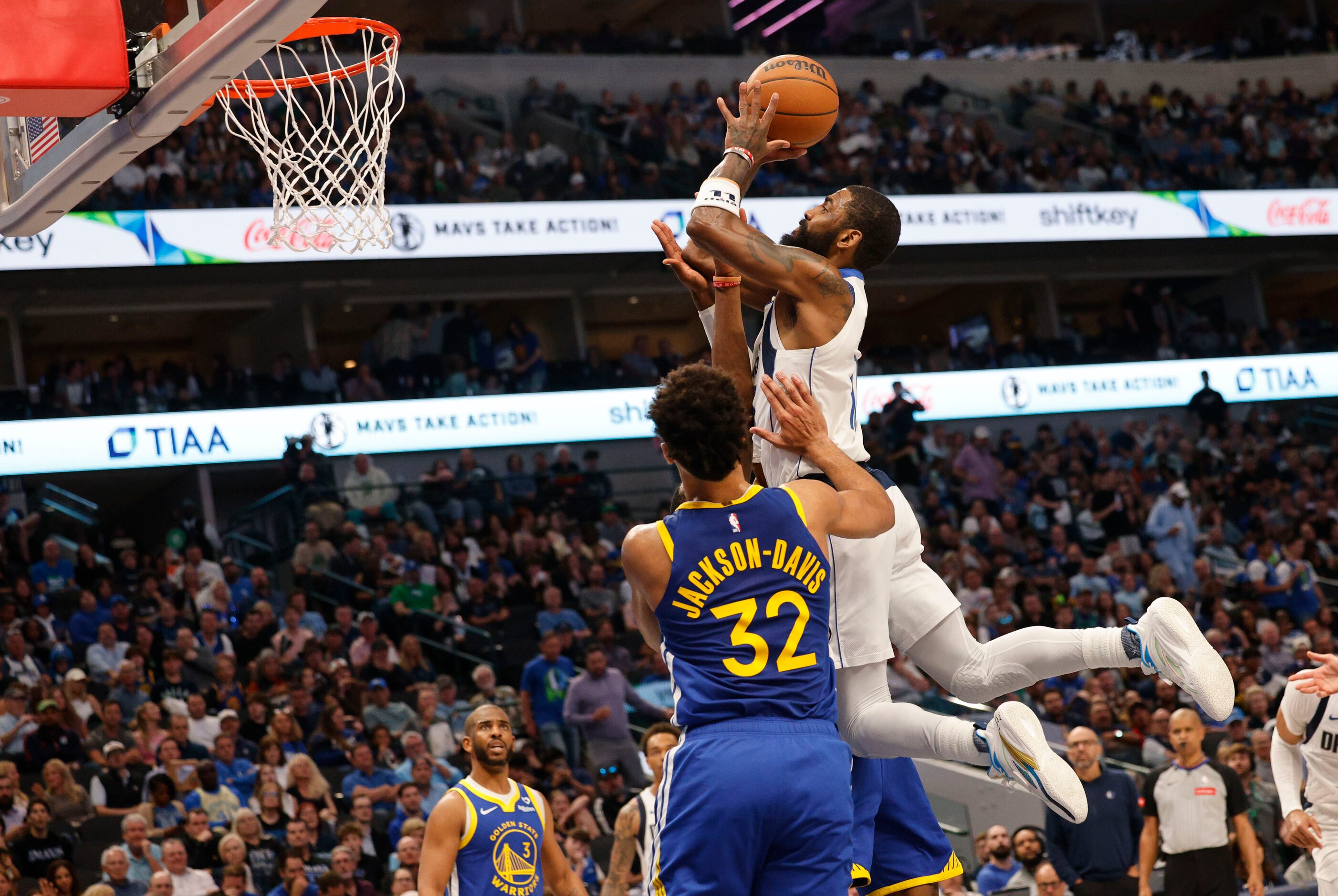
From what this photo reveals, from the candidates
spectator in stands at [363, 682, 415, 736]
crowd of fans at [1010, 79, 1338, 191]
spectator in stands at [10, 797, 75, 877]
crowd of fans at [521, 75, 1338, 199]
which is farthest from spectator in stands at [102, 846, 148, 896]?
crowd of fans at [1010, 79, 1338, 191]

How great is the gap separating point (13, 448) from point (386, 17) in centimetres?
1284

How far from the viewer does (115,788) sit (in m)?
10.1

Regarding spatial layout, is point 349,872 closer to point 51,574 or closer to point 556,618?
point 556,618

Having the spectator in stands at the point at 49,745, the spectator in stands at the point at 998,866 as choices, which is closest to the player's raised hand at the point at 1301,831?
the spectator in stands at the point at 998,866

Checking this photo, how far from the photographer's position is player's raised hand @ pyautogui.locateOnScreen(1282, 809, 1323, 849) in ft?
19.8

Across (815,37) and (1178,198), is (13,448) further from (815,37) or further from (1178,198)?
(815,37)

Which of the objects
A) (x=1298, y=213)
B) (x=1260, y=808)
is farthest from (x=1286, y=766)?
(x=1298, y=213)

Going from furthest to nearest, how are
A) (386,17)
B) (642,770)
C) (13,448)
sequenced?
(386,17)
(13,448)
(642,770)

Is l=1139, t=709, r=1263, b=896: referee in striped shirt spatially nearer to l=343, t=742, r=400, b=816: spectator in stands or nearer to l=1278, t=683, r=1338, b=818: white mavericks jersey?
l=1278, t=683, r=1338, b=818: white mavericks jersey

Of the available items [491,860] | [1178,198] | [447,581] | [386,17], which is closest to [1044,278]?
[1178,198]

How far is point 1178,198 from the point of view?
23375mm

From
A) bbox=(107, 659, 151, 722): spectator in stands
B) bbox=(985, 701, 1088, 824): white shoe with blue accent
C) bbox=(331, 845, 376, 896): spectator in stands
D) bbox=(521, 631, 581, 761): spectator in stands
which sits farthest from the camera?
bbox=(521, 631, 581, 761): spectator in stands

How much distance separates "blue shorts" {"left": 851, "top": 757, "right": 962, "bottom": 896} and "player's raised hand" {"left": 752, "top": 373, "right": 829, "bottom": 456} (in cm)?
107

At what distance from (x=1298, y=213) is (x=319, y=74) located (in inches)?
826
